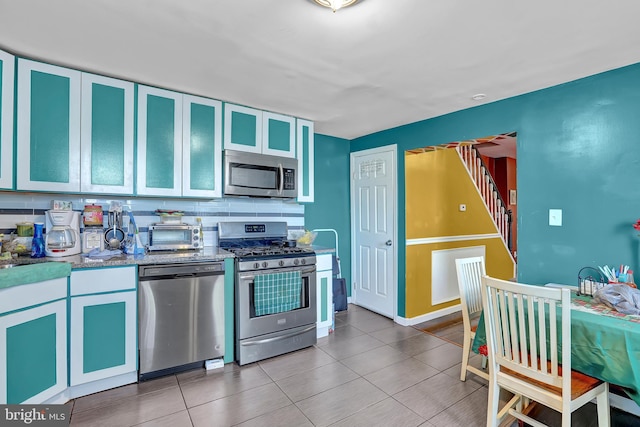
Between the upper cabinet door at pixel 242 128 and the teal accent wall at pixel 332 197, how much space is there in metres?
1.18

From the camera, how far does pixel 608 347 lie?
156 centimetres

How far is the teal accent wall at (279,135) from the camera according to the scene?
331 centimetres

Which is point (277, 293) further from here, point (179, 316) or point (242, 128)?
point (242, 128)

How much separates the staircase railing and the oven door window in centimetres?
294

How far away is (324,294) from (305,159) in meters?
1.49

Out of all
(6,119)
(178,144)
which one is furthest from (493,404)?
(6,119)

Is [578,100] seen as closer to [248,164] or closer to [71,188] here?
[248,164]

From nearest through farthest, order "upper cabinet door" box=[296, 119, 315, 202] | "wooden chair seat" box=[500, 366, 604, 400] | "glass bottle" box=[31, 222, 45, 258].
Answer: "wooden chair seat" box=[500, 366, 604, 400], "glass bottle" box=[31, 222, 45, 258], "upper cabinet door" box=[296, 119, 315, 202]

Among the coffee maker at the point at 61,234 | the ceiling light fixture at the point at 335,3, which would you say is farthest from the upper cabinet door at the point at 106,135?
the ceiling light fixture at the point at 335,3

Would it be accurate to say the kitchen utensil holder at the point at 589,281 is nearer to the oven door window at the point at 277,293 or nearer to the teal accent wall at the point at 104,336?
the oven door window at the point at 277,293

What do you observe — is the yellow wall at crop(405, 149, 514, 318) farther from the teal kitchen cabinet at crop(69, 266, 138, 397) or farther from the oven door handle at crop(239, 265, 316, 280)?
the teal kitchen cabinet at crop(69, 266, 138, 397)

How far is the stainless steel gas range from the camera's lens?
2725mm

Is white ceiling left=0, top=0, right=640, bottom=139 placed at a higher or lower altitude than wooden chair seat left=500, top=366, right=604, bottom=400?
higher

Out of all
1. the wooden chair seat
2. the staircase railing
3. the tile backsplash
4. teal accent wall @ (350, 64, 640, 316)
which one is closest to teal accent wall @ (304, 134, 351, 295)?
the tile backsplash
